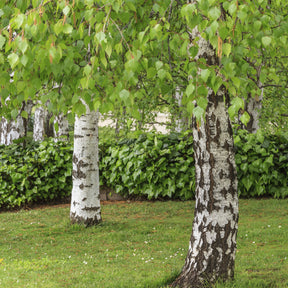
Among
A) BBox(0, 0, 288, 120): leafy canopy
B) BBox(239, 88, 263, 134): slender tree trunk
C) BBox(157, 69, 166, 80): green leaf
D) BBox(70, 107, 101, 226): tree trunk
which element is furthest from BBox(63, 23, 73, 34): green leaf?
BBox(239, 88, 263, 134): slender tree trunk

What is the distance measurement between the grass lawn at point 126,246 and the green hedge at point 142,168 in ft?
1.60

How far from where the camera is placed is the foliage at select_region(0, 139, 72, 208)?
10.7 meters

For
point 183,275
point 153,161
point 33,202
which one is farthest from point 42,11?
point 33,202

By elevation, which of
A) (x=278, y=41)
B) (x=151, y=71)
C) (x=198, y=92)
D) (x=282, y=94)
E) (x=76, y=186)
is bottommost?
(x=76, y=186)

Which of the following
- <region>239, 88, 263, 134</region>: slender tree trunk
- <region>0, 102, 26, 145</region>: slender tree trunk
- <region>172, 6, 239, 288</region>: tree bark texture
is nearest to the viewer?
<region>172, 6, 239, 288</region>: tree bark texture

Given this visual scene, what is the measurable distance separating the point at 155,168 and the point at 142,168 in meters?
0.37

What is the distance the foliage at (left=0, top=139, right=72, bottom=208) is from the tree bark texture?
6837 mm

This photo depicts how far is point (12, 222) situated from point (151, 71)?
23.4 ft

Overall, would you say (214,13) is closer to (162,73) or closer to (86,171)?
(162,73)

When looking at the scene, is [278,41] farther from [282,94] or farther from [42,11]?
[282,94]

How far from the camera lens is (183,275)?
4918mm

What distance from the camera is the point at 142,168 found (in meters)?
10.7

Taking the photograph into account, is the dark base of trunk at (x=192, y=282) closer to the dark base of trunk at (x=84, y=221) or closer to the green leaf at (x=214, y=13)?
the green leaf at (x=214, y=13)

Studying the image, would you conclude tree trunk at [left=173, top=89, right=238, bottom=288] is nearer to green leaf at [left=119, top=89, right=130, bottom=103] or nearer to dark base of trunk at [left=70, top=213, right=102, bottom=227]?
green leaf at [left=119, top=89, right=130, bottom=103]
